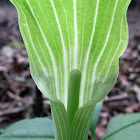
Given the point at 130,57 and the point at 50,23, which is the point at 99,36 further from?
the point at 130,57

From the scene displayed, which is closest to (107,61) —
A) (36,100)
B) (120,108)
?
(36,100)

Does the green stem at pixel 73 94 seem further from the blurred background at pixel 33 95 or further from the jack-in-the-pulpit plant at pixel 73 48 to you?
the blurred background at pixel 33 95

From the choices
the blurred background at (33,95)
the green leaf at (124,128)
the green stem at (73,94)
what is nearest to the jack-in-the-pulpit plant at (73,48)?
the green stem at (73,94)

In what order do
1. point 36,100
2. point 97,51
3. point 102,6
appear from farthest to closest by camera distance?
point 36,100 < point 97,51 < point 102,6

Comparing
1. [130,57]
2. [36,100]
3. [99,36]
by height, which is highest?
[99,36]

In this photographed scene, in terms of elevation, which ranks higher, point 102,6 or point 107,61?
point 102,6

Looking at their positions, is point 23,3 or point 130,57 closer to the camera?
point 23,3

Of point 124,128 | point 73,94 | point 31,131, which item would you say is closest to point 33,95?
point 31,131

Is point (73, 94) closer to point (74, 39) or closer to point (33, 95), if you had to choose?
point (74, 39)
